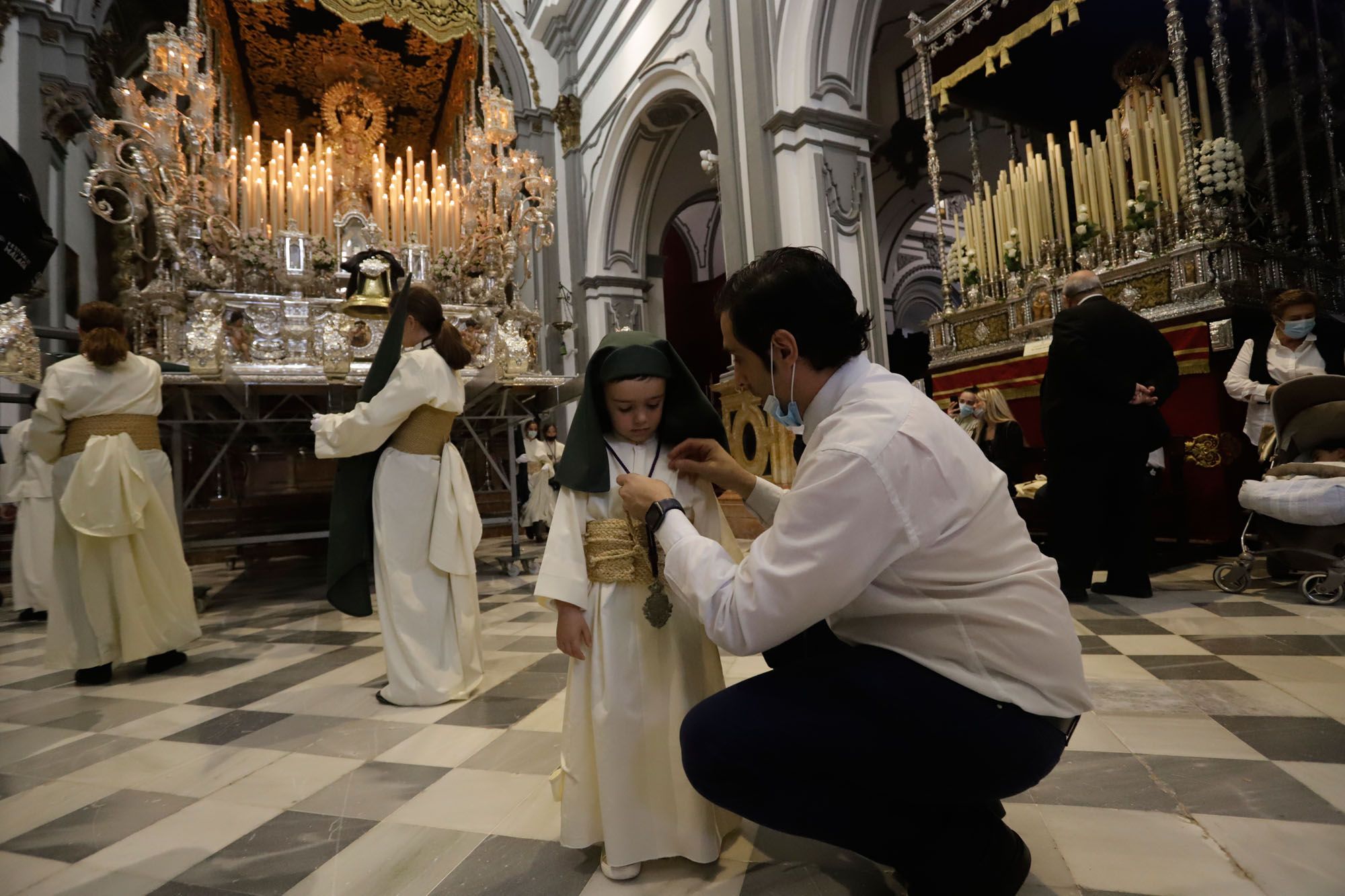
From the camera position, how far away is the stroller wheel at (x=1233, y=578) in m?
3.65

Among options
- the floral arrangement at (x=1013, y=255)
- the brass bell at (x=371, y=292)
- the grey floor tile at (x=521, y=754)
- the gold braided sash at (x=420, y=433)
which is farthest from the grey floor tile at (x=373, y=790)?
the floral arrangement at (x=1013, y=255)

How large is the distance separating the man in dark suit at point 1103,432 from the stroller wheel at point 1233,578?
1.28ft

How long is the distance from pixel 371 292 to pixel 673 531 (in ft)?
17.1

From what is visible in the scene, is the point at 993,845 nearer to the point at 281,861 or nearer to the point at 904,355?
the point at 281,861

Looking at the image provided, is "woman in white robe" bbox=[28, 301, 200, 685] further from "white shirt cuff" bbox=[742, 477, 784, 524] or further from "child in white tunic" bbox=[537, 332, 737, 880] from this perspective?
"white shirt cuff" bbox=[742, 477, 784, 524]

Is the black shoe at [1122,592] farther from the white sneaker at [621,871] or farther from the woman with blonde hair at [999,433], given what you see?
the white sneaker at [621,871]

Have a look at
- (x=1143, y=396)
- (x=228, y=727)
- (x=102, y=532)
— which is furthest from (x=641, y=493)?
(x=1143, y=396)

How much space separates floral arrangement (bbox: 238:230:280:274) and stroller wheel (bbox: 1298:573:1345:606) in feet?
27.8

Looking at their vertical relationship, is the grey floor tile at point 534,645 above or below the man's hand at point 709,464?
below

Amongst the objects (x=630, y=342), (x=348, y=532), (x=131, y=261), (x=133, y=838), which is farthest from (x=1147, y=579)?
(x=131, y=261)

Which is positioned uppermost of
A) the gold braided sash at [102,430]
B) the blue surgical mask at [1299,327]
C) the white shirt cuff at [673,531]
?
the blue surgical mask at [1299,327]

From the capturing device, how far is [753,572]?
3.70 feet

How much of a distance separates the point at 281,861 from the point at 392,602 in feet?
4.20

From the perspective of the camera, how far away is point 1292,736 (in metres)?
1.91
